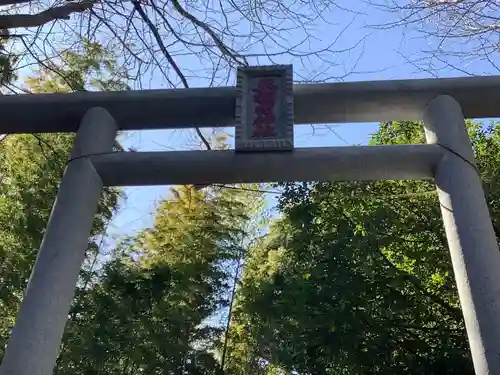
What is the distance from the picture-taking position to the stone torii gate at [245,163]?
1730 millimetres

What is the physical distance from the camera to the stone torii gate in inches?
68.1

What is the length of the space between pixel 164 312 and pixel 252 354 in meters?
0.86

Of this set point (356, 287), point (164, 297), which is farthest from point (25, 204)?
point (356, 287)

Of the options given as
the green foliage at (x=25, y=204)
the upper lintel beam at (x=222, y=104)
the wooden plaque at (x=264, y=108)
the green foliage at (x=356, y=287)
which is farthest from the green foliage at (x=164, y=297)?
the wooden plaque at (x=264, y=108)

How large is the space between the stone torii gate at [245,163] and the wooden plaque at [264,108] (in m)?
0.03

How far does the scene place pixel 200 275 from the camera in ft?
14.3

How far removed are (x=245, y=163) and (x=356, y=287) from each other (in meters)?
1.80

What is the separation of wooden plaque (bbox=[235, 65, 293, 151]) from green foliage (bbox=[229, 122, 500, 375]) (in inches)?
63.7

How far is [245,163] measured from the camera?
6.85ft

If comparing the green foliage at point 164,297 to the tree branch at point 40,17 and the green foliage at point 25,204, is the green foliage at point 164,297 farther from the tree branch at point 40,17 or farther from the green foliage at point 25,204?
the tree branch at point 40,17

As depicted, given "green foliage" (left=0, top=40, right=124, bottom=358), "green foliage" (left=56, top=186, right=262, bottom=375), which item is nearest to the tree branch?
"green foliage" (left=0, top=40, right=124, bottom=358)

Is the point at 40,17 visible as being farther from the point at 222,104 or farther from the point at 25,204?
the point at 25,204

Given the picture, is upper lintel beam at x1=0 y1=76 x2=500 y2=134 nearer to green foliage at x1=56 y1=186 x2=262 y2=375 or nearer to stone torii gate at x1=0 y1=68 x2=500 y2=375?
stone torii gate at x1=0 y1=68 x2=500 y2=375

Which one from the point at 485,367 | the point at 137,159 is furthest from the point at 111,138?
the point at 485,367
